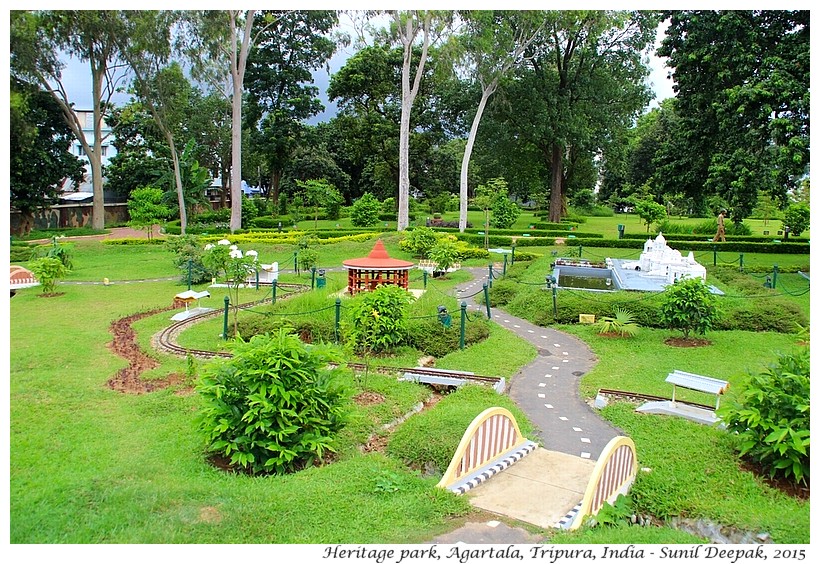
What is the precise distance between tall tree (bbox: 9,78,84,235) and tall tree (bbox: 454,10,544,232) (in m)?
19.0

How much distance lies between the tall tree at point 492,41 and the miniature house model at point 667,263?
39.3 feet

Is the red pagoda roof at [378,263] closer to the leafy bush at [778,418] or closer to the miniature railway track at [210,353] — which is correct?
the miniature railway track at [210,353]

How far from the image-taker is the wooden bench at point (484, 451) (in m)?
5.44

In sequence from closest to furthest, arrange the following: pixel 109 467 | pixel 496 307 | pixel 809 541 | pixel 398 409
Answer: pixel 809 541 < pixel 109 467 < pixel 398 409 < pixel 496 307

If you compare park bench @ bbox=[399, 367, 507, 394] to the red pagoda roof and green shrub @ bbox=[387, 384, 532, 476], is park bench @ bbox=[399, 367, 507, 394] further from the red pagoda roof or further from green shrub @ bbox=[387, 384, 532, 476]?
the red pagoda roof

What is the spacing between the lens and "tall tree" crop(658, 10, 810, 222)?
55.7 feet

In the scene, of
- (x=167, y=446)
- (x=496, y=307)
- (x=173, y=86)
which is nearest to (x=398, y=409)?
(x=167, y=446)

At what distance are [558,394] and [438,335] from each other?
3.03 meters

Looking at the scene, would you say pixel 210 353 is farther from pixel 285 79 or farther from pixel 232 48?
pixel 285 79

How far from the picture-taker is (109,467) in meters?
5.77

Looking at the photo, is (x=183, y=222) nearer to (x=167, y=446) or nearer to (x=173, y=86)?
(x=173, y=86)

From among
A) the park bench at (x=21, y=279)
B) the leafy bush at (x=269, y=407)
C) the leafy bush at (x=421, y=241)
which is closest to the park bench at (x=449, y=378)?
the leafy bush at (x=269, y=407)

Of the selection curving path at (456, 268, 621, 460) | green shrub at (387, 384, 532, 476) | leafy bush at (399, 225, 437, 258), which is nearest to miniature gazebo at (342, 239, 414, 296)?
curving path at (456, 268, 621, 460)
